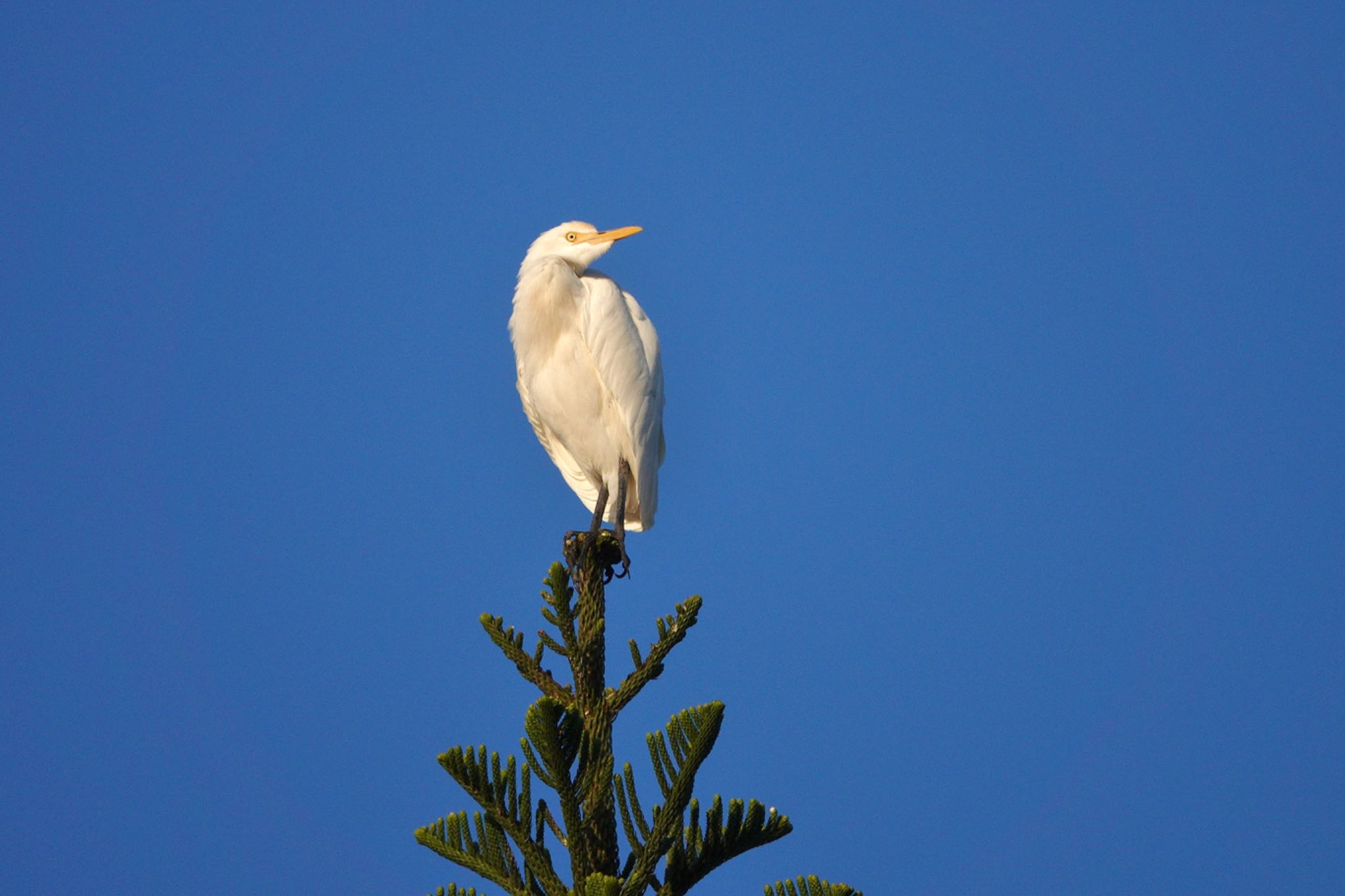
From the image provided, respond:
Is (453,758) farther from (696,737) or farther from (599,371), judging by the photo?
(599,371)

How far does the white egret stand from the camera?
8.33m

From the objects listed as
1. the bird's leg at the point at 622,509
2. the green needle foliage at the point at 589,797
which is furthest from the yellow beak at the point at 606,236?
the green needle foliage at the point at 589,797

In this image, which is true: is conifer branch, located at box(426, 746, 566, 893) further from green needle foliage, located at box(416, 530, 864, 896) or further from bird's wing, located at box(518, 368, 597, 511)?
bird's wing, located at box(518, 368, 597, 511)

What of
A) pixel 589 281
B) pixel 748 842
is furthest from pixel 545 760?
pixel 589 281

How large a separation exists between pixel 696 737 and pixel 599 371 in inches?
162

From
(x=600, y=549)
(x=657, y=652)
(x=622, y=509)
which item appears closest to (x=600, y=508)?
(x=622, y=509)

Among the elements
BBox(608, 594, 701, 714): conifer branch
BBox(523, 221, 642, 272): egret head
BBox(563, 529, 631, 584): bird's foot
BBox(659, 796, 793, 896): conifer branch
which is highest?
BBox(523, 221, 642, 272): egret head

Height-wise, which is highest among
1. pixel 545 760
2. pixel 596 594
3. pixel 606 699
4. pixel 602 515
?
pixel 602 515

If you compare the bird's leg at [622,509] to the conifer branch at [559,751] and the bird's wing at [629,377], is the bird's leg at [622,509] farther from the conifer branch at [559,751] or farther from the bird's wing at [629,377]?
the conifer branch at [559,751]

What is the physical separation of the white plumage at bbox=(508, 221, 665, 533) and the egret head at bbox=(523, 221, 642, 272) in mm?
188

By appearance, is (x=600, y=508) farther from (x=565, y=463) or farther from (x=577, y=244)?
(x=577, y=244)

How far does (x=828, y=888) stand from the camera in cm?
462

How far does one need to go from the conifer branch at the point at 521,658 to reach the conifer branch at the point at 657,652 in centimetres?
22

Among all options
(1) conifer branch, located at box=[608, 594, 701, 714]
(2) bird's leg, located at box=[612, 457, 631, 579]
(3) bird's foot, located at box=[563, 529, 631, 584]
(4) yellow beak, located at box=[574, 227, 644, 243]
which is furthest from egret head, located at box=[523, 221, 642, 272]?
(1) conifer branch, located at box=[608, 594, 701, 714]
